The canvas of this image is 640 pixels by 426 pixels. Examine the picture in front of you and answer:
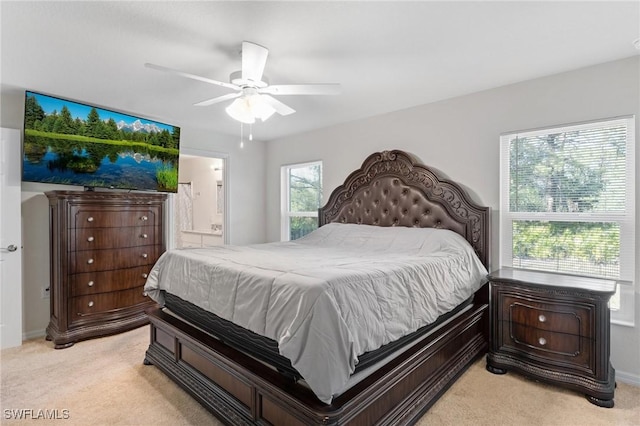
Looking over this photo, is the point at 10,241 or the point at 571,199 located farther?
the point at 10,241

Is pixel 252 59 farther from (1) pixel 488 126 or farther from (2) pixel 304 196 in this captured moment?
(2) pixel 304 196

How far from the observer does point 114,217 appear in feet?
11.6

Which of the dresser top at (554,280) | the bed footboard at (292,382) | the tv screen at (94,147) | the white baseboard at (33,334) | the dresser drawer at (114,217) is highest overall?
the tv screen at (94,147)

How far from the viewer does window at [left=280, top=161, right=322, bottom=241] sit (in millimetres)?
4926

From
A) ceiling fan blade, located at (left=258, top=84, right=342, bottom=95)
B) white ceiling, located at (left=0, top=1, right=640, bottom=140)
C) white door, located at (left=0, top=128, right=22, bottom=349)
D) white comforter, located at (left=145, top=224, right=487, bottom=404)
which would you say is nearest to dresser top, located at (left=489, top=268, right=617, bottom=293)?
white comforter, located at (left=145, top=224, right=487, bottom=404)

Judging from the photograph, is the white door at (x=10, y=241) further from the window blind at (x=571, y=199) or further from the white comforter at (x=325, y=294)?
the window blind at (x=571, y=199)

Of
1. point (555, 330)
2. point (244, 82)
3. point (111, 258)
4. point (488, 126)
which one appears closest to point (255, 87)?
point (244, 82)

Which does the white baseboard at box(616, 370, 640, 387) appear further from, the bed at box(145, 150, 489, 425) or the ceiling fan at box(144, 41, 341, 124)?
the ceiling fan at box(144, 41, 341, 124)

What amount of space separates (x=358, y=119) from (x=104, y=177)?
3.10 meters

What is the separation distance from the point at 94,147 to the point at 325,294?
3.40 meters

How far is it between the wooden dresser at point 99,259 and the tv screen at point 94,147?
0.32 metres

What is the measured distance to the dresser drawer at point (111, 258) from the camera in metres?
3.29

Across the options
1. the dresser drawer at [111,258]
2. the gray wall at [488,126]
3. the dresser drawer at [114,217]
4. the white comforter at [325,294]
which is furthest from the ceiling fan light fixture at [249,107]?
the dresser drawer at [111,258]

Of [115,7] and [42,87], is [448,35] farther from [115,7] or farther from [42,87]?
[42,87]
